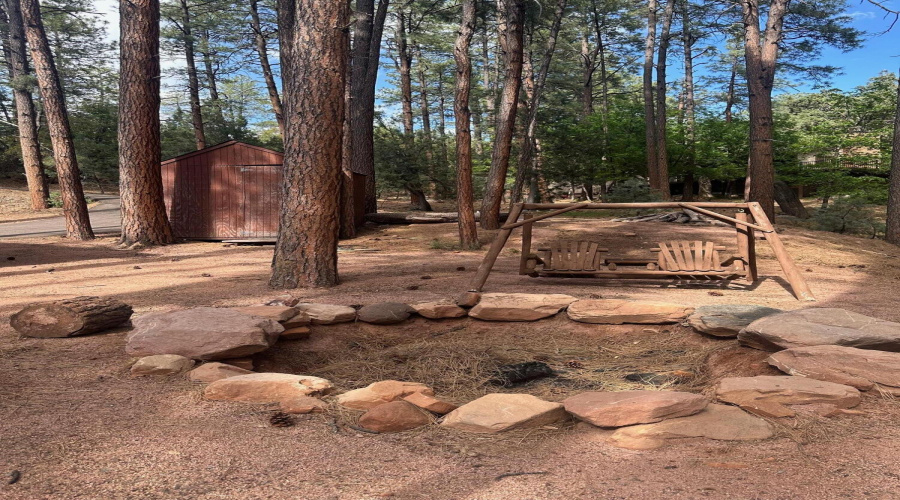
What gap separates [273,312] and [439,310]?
1507mm

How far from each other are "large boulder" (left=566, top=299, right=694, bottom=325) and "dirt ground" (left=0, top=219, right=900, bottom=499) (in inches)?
3.9

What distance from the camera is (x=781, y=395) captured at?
116 inches

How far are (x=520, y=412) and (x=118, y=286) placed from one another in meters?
5.94

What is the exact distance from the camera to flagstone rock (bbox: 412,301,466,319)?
17.9 feet

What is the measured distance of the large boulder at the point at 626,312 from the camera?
5.14 m

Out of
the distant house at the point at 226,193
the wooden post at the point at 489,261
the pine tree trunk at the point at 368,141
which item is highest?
the pine tree trunk at the point at 368,141

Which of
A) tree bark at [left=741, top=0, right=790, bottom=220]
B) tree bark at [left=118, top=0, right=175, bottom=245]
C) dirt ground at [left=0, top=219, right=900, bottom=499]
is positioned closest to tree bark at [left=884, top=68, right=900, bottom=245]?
tree bark at [left=741, top=0, right=790, bottom=220]

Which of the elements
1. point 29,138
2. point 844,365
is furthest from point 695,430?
point 29,138

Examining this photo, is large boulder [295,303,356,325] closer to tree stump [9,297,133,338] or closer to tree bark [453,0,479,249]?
tree stump [9,297,133,338]

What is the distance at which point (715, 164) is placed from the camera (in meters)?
24.7

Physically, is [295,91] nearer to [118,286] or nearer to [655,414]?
[118,286]

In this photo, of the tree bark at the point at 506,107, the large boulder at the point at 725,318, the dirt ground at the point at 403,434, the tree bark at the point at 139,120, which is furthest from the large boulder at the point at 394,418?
the tree bark at the point at 139,120

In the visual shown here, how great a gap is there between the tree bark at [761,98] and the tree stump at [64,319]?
13.7m

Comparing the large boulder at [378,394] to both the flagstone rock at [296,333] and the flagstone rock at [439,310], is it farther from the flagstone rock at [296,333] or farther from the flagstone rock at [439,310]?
the flagstone rock at [439,310]
